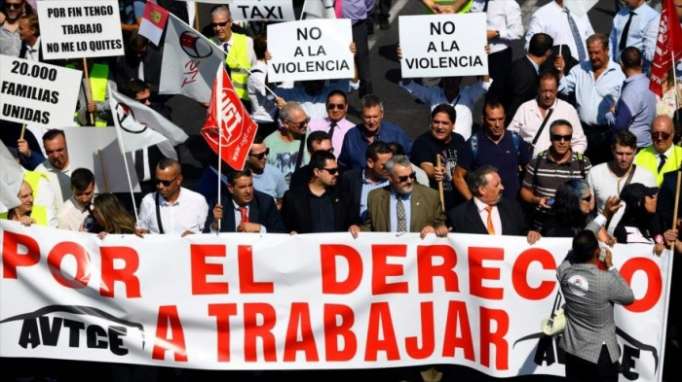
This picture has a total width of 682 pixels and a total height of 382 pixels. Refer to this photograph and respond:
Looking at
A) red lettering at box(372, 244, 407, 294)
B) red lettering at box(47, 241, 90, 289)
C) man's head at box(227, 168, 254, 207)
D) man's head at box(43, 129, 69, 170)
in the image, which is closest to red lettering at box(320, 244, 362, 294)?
red lettering at box(372, 244, 407, 294)

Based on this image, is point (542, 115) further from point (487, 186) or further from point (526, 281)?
point (526, 281)

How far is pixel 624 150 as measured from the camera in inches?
501

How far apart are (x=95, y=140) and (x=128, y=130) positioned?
626 mm

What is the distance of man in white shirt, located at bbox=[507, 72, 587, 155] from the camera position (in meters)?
14.2

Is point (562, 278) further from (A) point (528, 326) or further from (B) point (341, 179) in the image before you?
(B) point (341, 179)

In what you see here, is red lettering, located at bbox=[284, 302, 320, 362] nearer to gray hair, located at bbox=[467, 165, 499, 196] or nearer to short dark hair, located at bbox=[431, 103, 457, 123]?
gray hair, located at bbox=[467, 165, 499, 196]

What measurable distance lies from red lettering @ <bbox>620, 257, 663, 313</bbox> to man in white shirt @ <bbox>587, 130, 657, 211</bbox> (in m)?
1.17

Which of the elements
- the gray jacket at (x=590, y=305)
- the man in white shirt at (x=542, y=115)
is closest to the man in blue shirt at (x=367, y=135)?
the man in white shirt at (x=542, y=115)

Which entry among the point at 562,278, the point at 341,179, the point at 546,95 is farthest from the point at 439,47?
the point at 562,278

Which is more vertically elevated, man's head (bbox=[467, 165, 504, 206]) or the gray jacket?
man's head (bbox=[467, 165, 504, 206])

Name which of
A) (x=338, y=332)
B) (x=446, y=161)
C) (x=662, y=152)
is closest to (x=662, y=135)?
(x=662, y=152)

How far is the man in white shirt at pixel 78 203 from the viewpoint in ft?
41.7

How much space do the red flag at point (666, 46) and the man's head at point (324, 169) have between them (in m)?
2.88

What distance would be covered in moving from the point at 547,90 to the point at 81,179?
422 cm
